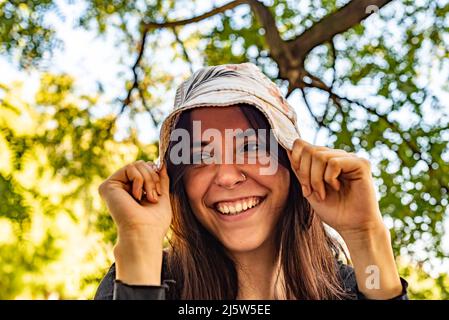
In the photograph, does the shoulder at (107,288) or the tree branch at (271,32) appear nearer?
the shoulder at (107,288)

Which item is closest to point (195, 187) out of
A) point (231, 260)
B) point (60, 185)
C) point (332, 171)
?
point (231, 260)

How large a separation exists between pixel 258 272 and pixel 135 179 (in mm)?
351

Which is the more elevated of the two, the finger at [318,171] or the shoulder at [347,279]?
the finger at [318,171]

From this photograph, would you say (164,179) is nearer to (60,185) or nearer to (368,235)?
(368,235)

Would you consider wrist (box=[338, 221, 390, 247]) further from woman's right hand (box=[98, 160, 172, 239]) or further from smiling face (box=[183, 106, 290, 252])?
woman's right hand (box=[98, 160, 172, 239])

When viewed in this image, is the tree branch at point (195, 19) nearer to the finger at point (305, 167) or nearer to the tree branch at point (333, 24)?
the tree branch at point (333, 24)

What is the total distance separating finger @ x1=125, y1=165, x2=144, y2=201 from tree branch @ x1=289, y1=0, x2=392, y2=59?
1.16 metres

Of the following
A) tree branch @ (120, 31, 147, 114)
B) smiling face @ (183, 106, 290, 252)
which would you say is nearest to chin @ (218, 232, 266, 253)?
smiling face @ (183, 106, 290, 252)

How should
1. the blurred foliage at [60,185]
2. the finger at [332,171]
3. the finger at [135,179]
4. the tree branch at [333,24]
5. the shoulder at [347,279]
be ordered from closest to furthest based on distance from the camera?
the finger at [332,171], the finger at [135,179], the shoulder at [347,279], the blurred foliage at [60,185], the tree branch at [333,24]

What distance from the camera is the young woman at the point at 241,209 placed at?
945 mm

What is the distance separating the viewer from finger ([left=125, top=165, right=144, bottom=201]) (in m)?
1.01

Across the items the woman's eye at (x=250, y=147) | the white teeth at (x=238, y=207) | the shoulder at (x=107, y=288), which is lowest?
the shoulder at (x=107, y=288)

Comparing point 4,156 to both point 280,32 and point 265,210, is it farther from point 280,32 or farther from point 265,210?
point 280,32

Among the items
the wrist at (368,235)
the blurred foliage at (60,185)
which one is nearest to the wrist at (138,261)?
the wrist at (368,235)
